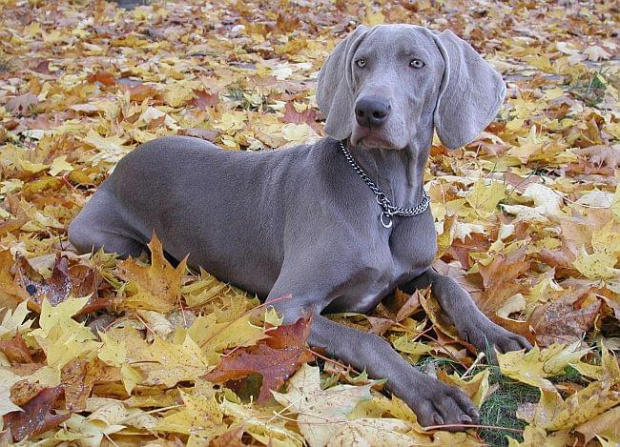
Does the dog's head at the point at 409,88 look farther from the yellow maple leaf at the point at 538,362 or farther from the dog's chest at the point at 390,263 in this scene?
the yellow maple leaf at the point at 538,362

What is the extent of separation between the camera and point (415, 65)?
294 centimetres

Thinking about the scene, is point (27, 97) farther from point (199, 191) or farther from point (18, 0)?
point (18, 0)

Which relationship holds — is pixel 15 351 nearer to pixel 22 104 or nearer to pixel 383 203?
pixel 383 203

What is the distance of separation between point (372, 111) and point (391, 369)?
96cm

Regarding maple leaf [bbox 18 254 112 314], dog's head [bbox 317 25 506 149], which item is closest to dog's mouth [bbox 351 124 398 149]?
dog's head [bbox 317 25 506 149]

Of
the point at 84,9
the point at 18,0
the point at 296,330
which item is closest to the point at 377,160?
the point at 296,330

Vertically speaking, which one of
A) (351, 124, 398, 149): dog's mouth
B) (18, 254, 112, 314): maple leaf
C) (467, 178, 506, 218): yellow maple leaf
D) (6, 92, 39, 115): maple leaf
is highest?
(351, 124, 398, 149): dog's mouth

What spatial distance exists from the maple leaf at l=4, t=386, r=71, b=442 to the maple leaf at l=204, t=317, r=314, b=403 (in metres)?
0.46

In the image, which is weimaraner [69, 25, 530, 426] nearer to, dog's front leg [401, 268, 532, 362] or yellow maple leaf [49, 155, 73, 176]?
dog's front leg [401, 268, 532, 362]

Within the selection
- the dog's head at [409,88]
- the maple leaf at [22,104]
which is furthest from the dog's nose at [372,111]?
the maple leaf at [22,104]

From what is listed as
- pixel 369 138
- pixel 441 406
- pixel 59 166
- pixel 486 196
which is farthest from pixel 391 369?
pixel 59 166

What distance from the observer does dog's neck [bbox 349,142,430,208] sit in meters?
3.04

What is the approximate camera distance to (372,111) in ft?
8.90

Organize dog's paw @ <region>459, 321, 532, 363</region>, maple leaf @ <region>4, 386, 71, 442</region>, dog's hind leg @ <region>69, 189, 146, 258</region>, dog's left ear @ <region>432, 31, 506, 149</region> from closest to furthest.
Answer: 1. maple leaf @ <region>4, 386, 71, 442</region>
2. dog's paw @ <region>459, 321, 532, 363</region>
3. dog's left ear @ <region>432, 31, 506, 149</region>
4. dog's hind leg @ <region>69, 189, 146, 258</region>
